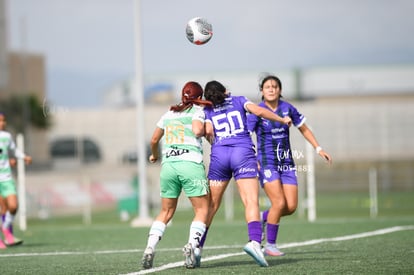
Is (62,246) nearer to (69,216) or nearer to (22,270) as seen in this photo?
(22,270)

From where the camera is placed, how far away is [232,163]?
A: 35.6 ft

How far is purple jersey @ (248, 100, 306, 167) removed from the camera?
12.3 meters

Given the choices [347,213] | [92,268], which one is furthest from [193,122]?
[347,213]

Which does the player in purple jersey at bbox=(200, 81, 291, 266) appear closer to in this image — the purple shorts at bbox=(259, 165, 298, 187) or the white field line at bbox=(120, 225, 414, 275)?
the white field line at bbox=(120, 225, 414, 275)

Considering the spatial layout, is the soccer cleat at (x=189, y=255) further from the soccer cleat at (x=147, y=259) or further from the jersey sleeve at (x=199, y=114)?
the jersey sleeve at (x=199, y=114)

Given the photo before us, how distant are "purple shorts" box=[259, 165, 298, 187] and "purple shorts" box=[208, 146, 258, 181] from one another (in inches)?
51.7

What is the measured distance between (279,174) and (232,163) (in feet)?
5.16

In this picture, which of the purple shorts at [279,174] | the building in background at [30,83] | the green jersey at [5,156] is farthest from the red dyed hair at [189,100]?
the building in background at [30,83]

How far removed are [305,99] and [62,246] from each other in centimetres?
6568

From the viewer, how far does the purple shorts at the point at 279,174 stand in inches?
480

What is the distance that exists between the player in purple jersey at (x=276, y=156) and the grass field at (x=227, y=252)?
0.69 m

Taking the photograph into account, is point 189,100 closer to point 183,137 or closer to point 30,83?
point 183,137

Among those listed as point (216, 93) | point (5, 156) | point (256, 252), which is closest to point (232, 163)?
point (216, 93)

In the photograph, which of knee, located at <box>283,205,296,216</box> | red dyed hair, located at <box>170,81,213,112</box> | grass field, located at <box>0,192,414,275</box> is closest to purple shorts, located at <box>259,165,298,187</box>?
knee, located at <box>283,205,296,216</box>
